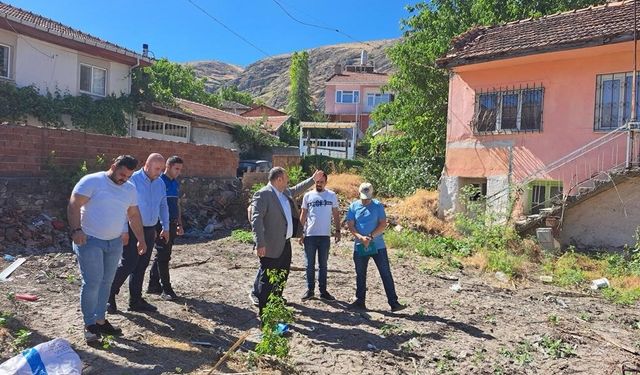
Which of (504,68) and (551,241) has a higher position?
(504,68)

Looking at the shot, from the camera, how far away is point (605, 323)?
700cm

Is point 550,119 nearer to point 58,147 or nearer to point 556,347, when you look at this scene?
point 556,347

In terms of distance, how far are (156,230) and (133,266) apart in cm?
72

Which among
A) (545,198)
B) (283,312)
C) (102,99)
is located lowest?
(283,312)

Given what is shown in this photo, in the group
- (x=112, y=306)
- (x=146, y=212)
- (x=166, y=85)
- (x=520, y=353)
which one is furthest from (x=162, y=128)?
(x=520, y=353)

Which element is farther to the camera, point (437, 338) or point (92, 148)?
point (92, 148)

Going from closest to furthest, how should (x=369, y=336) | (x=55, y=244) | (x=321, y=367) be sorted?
(x=321, y=367)
(x=369, y=336)
(x=55, y=244)

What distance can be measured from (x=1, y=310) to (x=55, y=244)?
4061 millimetres

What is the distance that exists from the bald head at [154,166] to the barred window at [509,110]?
1017 centimetres

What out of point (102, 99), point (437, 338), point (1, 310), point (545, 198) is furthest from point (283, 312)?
point (102, 99)

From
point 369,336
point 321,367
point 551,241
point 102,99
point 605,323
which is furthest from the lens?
point 102,99

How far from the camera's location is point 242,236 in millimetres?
11875

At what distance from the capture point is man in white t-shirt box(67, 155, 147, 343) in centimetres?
463

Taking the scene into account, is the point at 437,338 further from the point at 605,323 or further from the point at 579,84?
the point at 579,84
